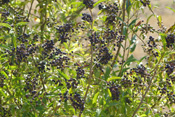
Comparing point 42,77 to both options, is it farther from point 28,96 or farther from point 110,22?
point 110,22

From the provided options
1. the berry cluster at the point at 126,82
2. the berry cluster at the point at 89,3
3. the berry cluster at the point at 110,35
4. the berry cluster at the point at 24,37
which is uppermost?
the berry cluster at the point at 89,3

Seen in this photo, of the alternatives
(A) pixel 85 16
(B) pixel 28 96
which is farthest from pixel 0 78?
(A) pixel 85 16

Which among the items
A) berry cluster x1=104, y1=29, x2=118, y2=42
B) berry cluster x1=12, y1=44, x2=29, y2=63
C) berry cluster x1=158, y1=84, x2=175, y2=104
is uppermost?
berry cluster x1=104, y1=29, x2=118, y2=42

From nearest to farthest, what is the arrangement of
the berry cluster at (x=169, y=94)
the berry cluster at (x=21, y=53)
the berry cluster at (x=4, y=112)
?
the berry cluster at (x=21, y=53)
the berry cluster at (x=169, y=94)
the berry cluster at (x=4, y=112)

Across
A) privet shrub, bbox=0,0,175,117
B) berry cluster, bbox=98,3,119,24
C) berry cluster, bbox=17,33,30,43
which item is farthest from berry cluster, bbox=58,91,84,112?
berry cluster, bbox=98,3,119,24

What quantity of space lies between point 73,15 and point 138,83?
1.28m

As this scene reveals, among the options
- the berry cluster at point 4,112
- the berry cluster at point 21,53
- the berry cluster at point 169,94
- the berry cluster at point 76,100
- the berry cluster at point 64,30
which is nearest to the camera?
the berry cluster at point 76,100

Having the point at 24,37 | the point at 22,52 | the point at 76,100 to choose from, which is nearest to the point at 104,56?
the point at 76,100

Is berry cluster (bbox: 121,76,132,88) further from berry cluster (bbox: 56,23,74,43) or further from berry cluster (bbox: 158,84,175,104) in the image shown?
berry cluster (bbox: 56,23,74,43)

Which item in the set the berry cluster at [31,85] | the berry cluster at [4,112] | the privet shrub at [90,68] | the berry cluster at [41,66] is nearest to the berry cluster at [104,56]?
the privet shrub at [90,68]

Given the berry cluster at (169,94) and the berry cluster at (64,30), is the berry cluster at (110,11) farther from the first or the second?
the berry cluster at (169,94)

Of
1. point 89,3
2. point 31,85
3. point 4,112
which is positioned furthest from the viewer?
point 4,112

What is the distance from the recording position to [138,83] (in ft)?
7.50

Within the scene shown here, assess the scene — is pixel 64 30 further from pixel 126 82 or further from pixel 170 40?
pixel 170 40
